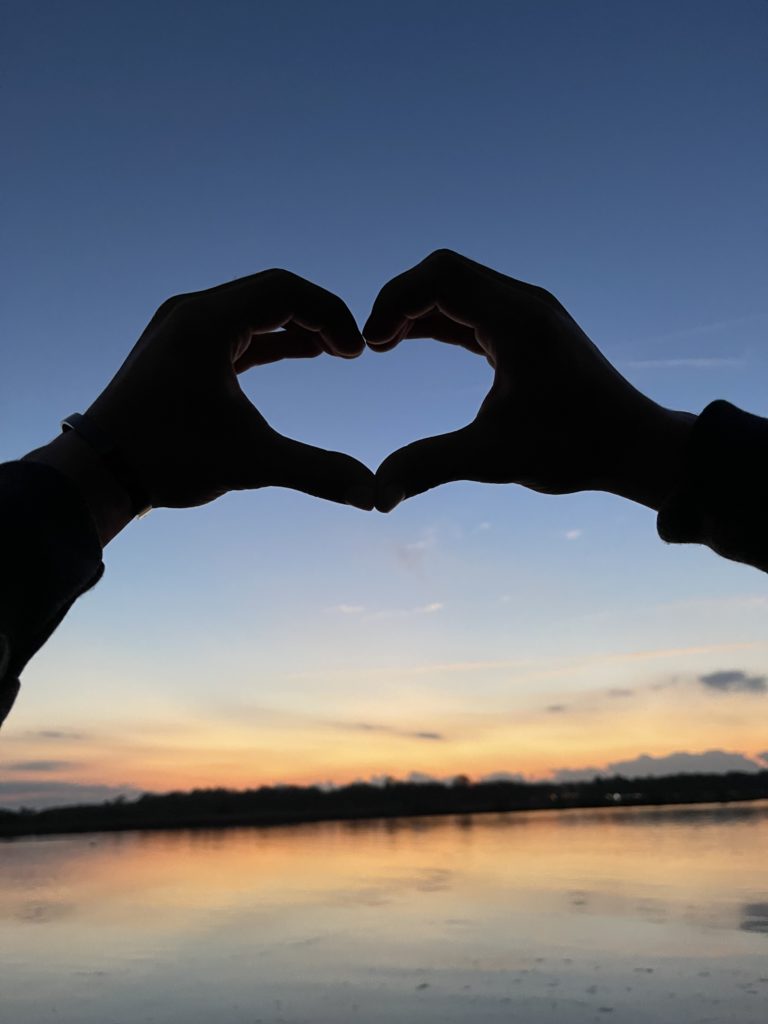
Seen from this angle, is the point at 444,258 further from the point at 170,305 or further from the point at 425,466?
the point at 170,305

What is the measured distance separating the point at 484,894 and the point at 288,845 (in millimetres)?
20760

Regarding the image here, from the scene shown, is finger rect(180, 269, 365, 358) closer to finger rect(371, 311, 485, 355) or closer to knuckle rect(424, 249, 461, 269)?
finger rect(371, 311, 485, 355)

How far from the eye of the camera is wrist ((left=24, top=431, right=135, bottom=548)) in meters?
1.61

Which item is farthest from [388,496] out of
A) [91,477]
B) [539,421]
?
[91,477]

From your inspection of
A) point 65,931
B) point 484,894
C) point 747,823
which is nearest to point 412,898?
point 484,894

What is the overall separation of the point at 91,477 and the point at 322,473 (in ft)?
1.57

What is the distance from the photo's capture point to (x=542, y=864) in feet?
73.2

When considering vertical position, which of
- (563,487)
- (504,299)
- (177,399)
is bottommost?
(563,487)

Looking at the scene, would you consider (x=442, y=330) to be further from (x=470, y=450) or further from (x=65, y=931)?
(x=65, y=931)

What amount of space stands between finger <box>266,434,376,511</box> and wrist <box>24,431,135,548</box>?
34 cm

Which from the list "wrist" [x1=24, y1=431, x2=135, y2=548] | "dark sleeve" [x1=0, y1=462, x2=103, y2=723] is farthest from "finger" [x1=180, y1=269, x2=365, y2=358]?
"dark sleeve" [x1=0, y1=462, x2=103, y2=723]

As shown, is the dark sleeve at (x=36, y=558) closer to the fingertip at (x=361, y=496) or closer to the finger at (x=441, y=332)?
the fingertip at (x=361, y=496)

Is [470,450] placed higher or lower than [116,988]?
higher

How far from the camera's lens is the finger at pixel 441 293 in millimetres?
1833
